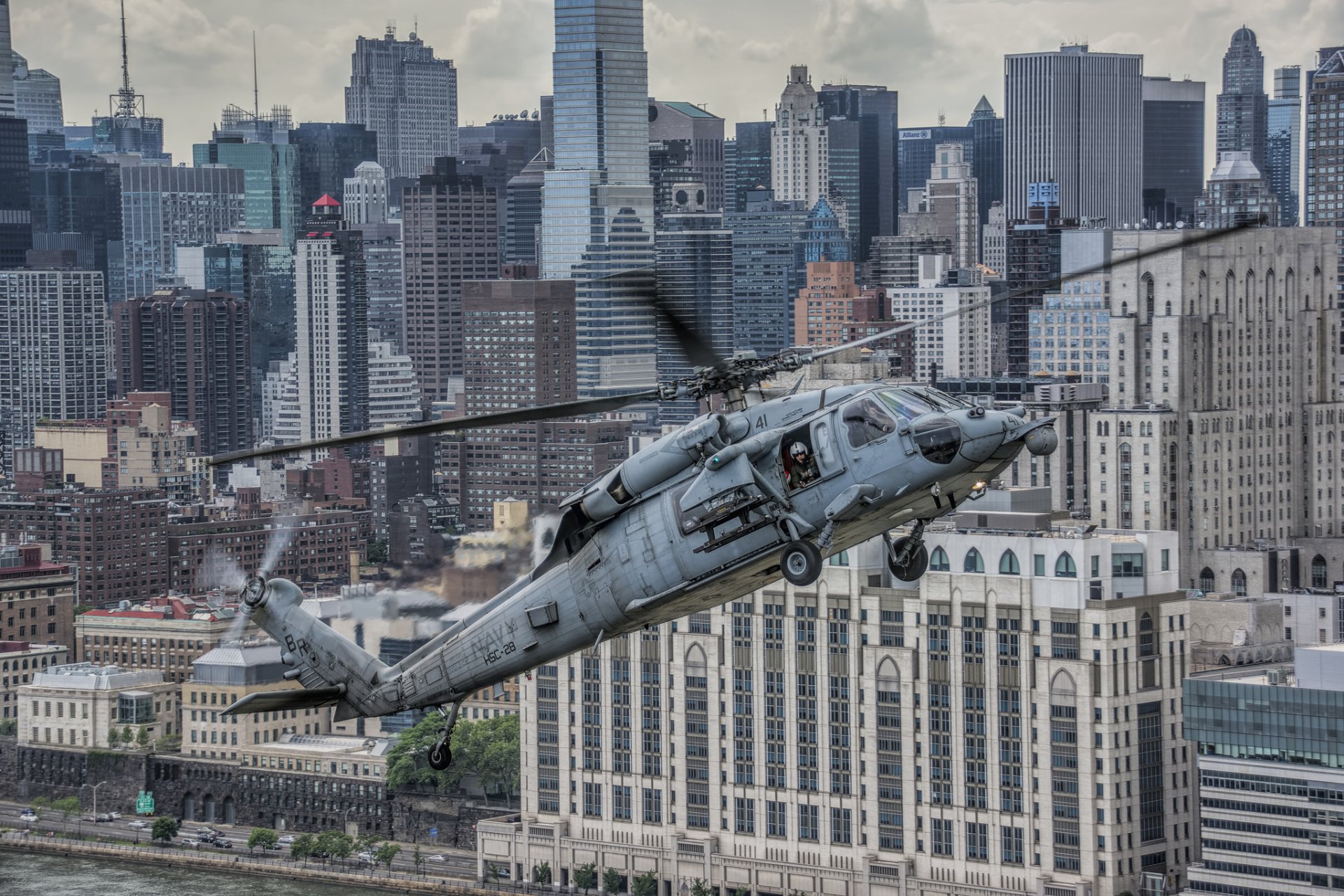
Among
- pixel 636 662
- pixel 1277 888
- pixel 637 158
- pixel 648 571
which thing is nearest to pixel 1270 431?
pixel 636 662

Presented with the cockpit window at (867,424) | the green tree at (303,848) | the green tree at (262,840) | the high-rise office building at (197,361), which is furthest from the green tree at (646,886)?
the high-rise office building at (197,361)

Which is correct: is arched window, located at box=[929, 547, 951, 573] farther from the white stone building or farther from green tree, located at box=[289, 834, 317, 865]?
the white stone building

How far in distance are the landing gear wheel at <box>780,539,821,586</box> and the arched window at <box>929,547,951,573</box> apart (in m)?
40.2

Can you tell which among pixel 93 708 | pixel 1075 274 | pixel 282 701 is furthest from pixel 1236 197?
pixel 1075 274

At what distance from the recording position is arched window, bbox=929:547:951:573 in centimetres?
7156

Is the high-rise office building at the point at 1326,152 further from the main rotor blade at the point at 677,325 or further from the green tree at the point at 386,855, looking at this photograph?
the main rotor blade at the point at 677,325

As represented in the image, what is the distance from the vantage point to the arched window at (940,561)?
235ft

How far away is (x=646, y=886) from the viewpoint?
76312 mm

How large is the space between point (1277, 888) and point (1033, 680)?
8.01 meters

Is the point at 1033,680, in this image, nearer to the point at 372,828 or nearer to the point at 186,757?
the point at 372,828

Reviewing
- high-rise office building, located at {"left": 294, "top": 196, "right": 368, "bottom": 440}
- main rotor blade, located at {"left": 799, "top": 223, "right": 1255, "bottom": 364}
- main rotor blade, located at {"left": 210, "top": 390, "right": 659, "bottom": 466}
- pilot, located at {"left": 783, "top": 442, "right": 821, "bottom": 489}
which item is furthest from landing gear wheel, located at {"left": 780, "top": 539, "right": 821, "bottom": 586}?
high-rise office building, located at {"left": 294, "top": 196, "right": 368, "bottom": 440}

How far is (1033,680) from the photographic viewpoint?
70750mm

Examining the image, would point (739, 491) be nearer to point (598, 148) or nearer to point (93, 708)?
point (93, 708)

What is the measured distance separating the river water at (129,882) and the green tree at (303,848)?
1.51 metres
